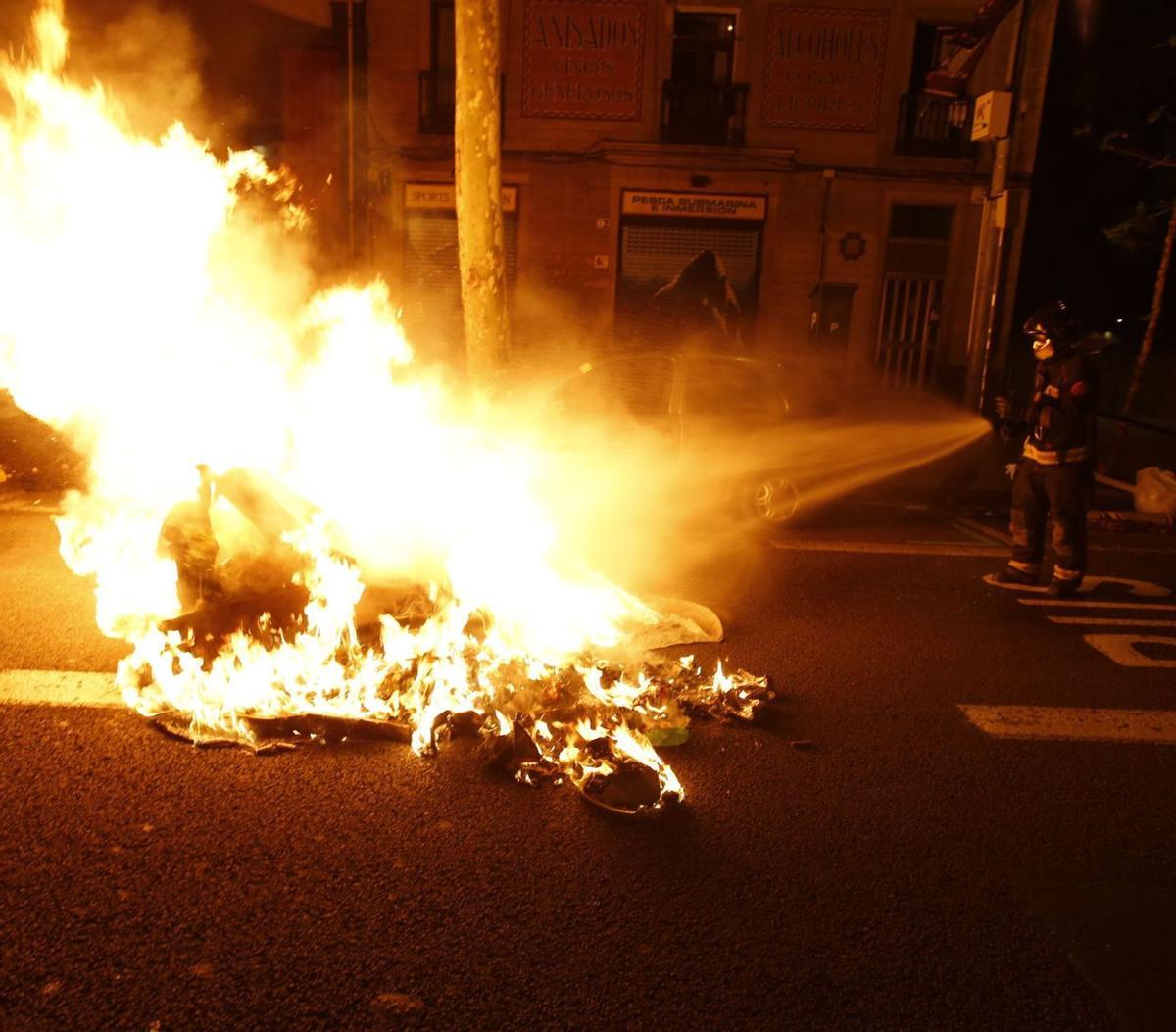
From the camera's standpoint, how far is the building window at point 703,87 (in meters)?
16.3

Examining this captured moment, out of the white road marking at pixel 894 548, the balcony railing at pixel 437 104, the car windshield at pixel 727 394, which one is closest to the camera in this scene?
the white road marking at pixel 894 548

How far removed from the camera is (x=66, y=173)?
223 inches

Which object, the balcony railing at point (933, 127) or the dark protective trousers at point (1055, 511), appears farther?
the balcony railing at point (933, 127)

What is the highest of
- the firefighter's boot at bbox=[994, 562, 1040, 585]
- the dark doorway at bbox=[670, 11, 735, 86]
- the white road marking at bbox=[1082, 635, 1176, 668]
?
the dark doorway at bbox=[670, 11, 735, 86]

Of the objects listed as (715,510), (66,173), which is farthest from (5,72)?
(715,510)

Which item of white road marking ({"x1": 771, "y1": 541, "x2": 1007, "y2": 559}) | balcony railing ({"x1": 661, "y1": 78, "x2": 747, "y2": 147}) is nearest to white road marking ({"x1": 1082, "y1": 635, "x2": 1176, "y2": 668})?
white road marking ({"x1": 771, "y1": 541, "x2": 1007, "y2": 559})

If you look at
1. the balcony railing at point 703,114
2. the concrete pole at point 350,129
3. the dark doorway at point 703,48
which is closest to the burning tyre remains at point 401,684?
the concrete pole at point 350,129

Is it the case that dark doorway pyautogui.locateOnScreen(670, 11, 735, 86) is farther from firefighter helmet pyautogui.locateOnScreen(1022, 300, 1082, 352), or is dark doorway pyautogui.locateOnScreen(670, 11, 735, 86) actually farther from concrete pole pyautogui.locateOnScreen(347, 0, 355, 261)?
firefighter helmet pyautogui.locateOnScreen(1022, 300, 1082, 352)

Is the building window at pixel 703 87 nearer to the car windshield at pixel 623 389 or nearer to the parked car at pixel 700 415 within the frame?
the parked car at pixel 700 415

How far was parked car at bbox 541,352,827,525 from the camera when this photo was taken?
8211 millimetres

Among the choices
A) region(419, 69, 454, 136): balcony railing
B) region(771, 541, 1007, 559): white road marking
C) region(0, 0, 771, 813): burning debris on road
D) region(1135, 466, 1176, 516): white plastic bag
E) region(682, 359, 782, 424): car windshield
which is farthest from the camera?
region(419, 69, 454, 136): balcony railing

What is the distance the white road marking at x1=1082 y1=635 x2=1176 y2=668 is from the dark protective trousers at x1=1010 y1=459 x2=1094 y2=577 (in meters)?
0.87

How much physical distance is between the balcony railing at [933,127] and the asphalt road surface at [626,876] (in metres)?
14.3

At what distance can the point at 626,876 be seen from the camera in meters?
3.19
